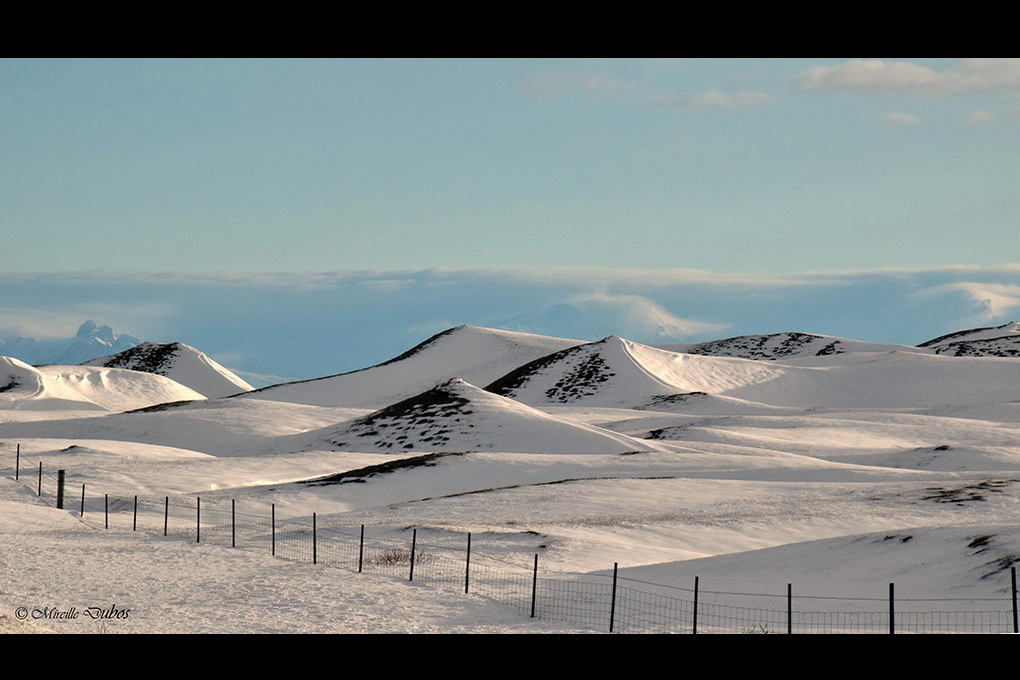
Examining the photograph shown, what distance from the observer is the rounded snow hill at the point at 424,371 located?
116 metres

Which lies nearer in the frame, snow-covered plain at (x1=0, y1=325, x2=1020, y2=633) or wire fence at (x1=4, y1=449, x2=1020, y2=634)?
wire fence at (x1=4, y1=449, x2=1020, y2=634)

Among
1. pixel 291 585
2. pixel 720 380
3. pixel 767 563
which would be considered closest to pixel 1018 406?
pixel 720 380

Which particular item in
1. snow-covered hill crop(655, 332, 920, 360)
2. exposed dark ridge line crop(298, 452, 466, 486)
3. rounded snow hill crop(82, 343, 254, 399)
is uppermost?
snow-covered hill crop(655, 332, 920, 360)

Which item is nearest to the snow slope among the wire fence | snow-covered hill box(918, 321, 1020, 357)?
the wire fence

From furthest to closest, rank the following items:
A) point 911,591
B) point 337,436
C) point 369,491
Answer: point 337,436
point 369,491
point 911,591

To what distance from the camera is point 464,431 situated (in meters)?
68.3

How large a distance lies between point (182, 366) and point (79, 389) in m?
44.3

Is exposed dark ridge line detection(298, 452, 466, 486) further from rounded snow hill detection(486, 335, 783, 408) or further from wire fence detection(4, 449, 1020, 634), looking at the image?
rounded snow hill detection(486, 335, 783, 408)

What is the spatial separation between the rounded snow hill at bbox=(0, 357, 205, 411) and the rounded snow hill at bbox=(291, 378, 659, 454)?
56.5 meters

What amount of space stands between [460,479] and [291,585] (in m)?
26.8

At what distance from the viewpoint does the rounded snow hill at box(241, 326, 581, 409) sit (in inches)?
4572
